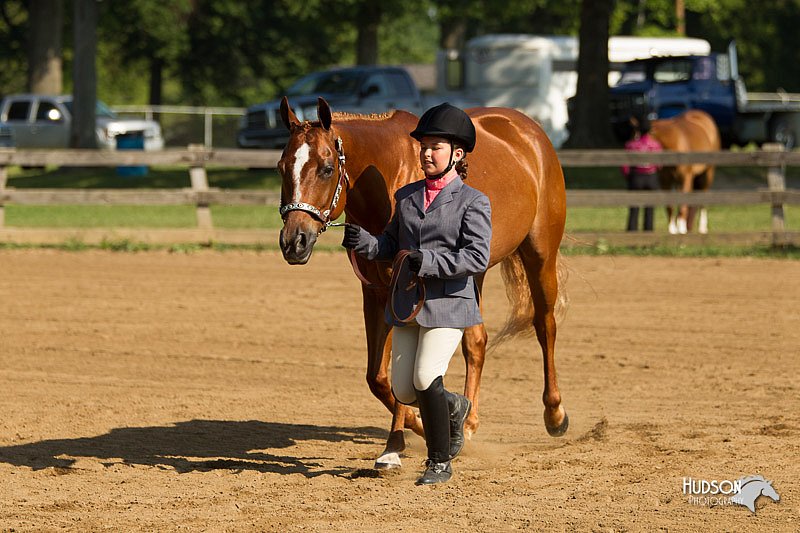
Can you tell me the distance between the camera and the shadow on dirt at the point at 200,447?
19.0ft

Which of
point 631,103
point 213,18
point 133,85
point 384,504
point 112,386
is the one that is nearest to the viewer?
point 384,504

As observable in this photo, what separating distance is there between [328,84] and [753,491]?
21217mm

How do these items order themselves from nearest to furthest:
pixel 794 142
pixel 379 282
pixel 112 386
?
pixel 379 282, pixel 112 386, pixel 794 142

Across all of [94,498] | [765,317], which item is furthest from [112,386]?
[765,317]

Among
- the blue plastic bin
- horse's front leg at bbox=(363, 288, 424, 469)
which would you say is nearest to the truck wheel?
the blue plastic bin

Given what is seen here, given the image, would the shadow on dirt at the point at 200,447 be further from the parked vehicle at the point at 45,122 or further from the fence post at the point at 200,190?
the parked vehicle at the point at 45,122

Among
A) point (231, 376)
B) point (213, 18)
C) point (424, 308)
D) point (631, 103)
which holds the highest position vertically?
point (213, 18)

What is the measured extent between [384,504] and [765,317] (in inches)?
246

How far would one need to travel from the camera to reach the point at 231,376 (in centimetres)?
813

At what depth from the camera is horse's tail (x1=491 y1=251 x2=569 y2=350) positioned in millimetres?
7133

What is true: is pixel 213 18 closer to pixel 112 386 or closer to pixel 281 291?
pixel 281 291

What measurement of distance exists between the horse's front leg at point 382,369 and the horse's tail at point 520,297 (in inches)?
53.8

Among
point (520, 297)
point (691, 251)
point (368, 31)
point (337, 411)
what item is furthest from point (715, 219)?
point (368, 31)

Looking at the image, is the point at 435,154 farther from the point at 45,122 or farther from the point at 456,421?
the point at 45,122
